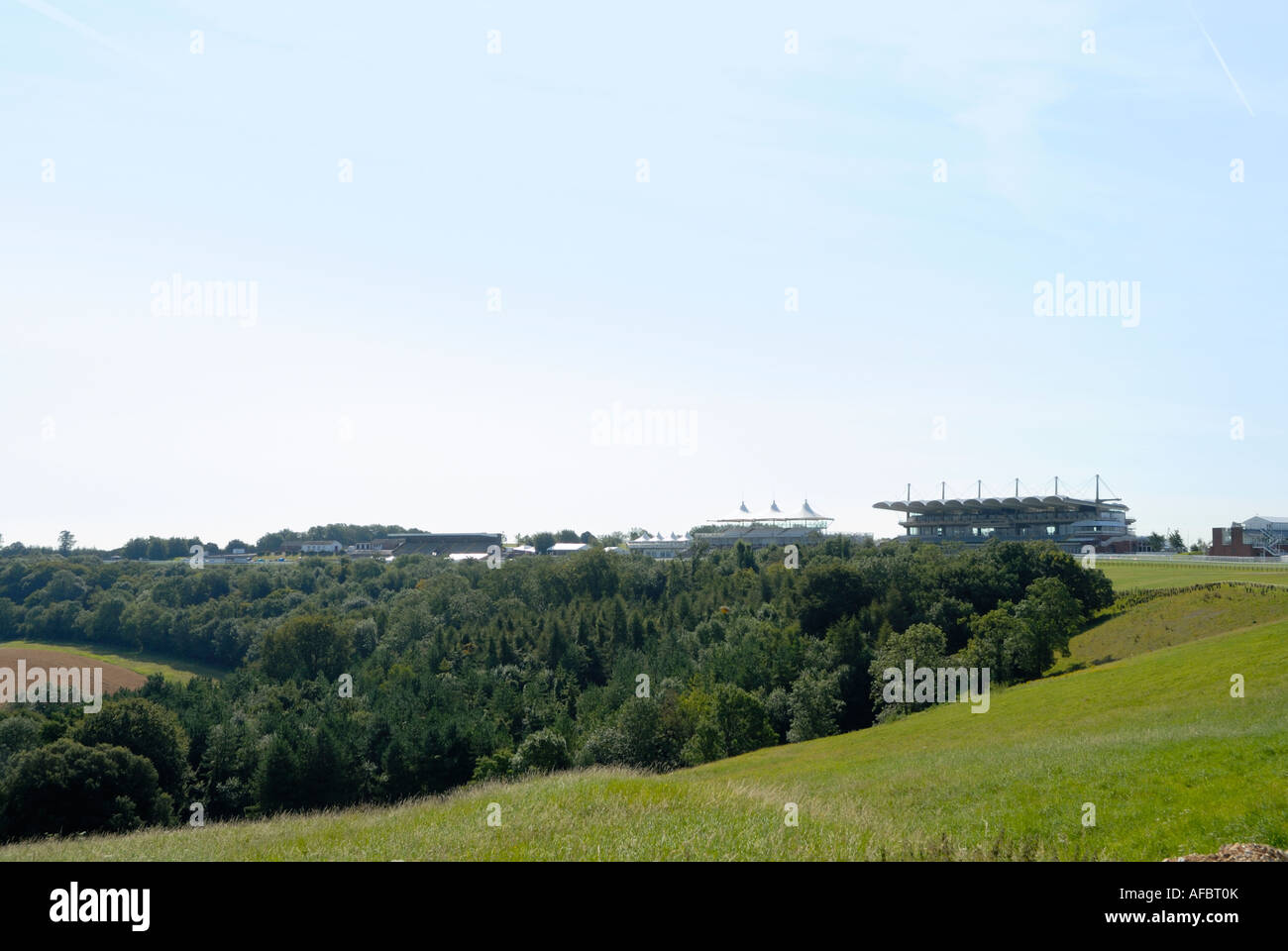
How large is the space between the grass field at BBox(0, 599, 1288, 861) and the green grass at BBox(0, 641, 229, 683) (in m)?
105

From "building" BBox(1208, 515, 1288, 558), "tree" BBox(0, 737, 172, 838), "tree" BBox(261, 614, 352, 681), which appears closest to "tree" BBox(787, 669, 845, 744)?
"tree" BBox(0, 737, 172, 838)

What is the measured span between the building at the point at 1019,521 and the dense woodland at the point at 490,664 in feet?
80.4

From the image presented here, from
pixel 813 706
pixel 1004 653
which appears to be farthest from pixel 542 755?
pixel 1004 653

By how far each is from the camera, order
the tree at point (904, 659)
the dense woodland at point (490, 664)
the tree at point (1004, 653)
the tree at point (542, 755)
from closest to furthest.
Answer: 1. the tree at point (542, 755)
2. the dense woodland at point (490, 664)
3. the tree at point (1004, 653)
4. the tree at point (904, 659)

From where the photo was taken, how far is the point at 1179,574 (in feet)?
289

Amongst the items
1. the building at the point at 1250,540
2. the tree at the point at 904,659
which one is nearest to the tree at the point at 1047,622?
the tree at the point at 904,659

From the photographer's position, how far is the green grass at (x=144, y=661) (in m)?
119

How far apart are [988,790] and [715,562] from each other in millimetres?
105116

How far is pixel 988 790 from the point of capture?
2595 centimetres

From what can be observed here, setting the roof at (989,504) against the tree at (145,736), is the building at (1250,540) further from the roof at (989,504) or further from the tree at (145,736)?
the tree at (145,736)

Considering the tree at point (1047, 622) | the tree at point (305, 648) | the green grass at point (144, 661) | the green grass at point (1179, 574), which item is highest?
the green grass at point (1179, 574)
